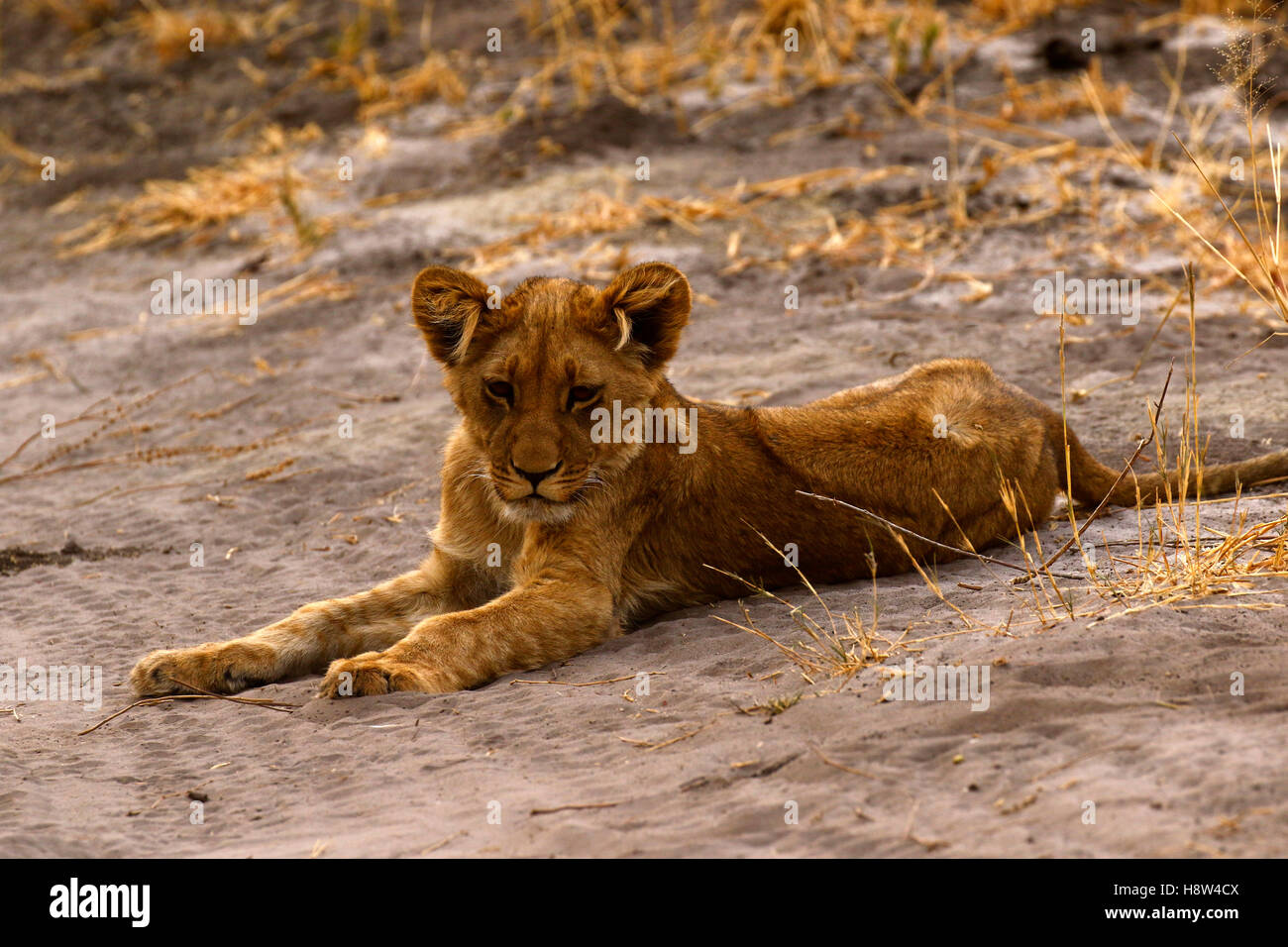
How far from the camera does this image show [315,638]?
5621 millimetres

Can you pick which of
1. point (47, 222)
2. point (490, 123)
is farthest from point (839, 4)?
point (47, 222)

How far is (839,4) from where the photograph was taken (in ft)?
44.0

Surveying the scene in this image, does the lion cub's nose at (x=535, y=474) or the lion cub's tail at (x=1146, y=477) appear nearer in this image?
the lion cub's nose at (x=535, y=474)

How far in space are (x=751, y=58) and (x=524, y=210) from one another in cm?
297

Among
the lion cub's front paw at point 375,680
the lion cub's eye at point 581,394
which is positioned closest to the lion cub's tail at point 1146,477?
the lion cub's eye at point 581,394

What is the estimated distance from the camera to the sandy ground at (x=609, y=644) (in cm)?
356

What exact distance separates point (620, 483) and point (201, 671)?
5.49ft

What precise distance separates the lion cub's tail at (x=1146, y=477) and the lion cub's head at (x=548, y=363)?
5.86ft

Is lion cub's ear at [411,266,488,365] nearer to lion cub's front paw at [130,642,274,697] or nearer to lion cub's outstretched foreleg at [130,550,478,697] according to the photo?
lion cub's outstretched foreleg at [130,550,478,697]

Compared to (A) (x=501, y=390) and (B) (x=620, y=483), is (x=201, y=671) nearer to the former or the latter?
(A) (x=501, y=390)

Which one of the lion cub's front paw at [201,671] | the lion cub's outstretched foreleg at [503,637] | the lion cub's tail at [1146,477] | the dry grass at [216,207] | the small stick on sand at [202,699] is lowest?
the small stick on sand at [202,699]

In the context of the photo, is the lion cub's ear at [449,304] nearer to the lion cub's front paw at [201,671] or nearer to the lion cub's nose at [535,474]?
the lion cub's nose at [535,474]
